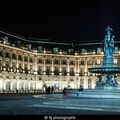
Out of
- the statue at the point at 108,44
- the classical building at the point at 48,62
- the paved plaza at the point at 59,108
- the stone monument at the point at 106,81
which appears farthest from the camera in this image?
the classical building at the point at 48,62

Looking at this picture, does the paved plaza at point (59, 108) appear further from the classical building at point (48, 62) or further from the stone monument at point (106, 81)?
the classical building at point (48, 62)

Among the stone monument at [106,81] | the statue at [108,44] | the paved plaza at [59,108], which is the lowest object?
the paved plaza at [59,108]

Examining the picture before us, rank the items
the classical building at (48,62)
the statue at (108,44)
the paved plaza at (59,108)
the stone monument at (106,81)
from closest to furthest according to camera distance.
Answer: the paved plaza at (59,108), the stone monument at (106,81), the statue at (108,44), the classical building at (48,62)

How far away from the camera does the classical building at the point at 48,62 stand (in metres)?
99.9

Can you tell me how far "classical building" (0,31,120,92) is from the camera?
9994 cm

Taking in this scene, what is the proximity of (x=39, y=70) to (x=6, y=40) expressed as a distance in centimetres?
2047

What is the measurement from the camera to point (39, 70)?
11338 cm

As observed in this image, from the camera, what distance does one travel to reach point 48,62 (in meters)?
115

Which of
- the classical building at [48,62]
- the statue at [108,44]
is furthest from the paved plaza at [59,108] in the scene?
the classical building at [48,62]

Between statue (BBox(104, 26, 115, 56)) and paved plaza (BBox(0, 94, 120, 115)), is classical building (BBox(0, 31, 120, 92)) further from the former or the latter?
paved plaza (BBox(0, 94, 120, 115))

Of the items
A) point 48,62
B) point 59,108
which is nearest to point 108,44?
point 59,108

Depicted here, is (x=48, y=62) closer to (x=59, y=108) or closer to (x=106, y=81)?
(x=106, y=81)

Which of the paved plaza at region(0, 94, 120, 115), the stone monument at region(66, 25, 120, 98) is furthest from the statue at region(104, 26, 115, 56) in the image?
the paved plaza at region(0, 94, 120, 115)

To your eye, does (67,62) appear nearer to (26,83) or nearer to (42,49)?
(42,49)
